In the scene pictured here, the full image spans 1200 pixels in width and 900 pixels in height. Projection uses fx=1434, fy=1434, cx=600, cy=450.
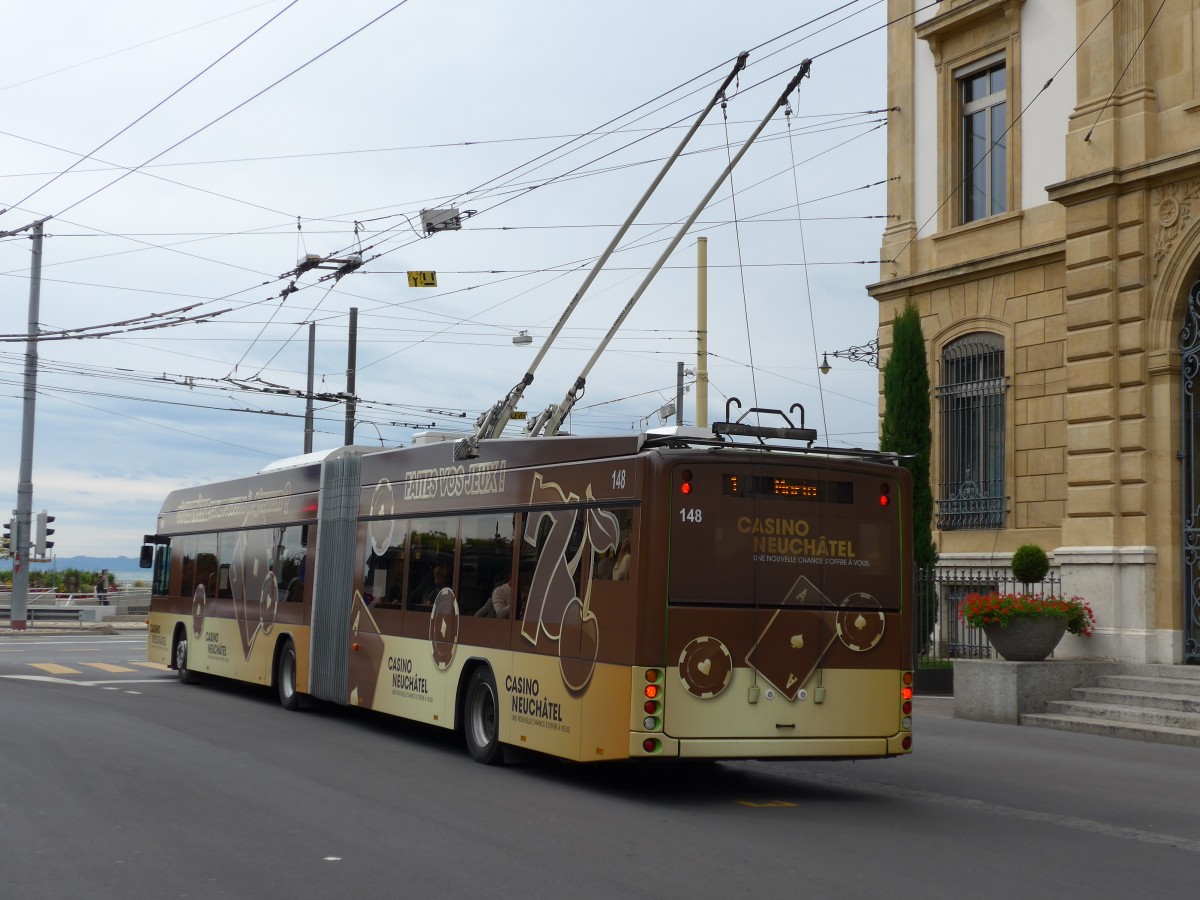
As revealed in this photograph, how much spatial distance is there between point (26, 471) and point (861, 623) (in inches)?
1273

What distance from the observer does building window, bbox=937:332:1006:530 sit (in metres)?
23.7

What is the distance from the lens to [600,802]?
36.6 ft

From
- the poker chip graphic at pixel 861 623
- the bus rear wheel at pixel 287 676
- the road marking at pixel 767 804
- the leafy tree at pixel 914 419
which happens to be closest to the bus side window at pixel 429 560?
the bus rear wheel at pixel 287 676

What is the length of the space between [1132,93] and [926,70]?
571 cm

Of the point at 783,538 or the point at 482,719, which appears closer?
the point at 783,538

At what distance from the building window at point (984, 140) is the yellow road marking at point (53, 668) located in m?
17.6

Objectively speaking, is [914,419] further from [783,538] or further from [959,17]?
[783,538]

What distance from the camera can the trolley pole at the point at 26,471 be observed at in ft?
122

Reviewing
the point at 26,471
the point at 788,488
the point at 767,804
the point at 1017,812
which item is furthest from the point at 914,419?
the point at 26,471

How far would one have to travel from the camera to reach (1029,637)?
62.5 feet

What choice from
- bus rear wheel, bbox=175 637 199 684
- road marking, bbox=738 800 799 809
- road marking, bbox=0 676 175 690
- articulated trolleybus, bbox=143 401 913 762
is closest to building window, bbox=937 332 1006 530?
articulated trolleybus, bbox=143 401 913 762

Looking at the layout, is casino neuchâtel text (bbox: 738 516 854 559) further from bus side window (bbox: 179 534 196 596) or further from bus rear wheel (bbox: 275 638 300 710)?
bus side window (bbox: 179 534 196 596)

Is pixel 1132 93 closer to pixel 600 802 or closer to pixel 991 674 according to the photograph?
pixel 991 674

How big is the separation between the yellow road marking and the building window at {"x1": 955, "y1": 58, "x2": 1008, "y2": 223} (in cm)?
1760
